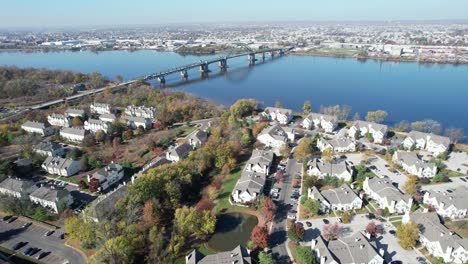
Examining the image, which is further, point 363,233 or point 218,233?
point 218,233

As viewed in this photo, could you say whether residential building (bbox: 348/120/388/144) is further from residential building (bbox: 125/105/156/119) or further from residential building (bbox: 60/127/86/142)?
residential building (bbox: 60/127/86/142)

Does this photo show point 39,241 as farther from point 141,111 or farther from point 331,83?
point 331,83

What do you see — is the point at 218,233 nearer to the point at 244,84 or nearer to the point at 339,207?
the point at 339,207

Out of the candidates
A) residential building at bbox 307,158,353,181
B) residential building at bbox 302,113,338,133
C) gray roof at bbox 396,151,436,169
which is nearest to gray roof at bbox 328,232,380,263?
residential building at bbox 307,158,353,181

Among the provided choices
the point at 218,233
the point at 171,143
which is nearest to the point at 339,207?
the point at 218,233

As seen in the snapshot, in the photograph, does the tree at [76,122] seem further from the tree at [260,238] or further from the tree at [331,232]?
the tree at [331,232]
